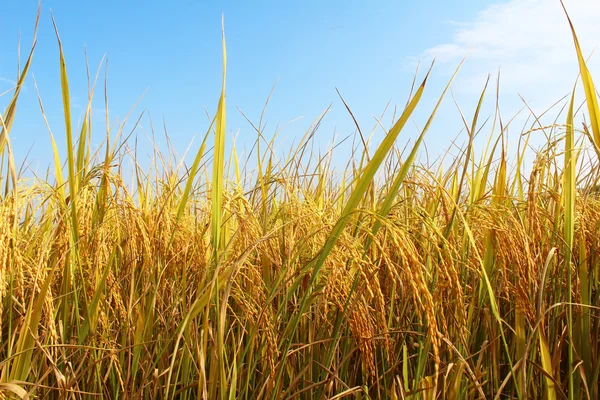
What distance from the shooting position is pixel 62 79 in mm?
1422

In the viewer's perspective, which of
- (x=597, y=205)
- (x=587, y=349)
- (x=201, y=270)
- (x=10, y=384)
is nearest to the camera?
(x=10, y=384)

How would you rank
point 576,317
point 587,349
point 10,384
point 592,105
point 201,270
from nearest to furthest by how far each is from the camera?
point 10,384 → point 592,105 → point 587,349 → point 576,317 → point 201,270

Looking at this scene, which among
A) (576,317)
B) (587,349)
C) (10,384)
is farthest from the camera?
(576,317)

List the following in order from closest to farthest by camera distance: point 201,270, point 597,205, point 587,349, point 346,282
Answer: point 346,282 → point 587,349 → point 201,270 → point 597,205

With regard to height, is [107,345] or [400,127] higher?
[400,127]

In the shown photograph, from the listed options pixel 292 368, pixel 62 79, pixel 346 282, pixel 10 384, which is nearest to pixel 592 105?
pixel 346 282

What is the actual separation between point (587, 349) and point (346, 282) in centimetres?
78

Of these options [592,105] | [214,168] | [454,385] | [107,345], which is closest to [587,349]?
[454,385]

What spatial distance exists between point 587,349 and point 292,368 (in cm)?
85

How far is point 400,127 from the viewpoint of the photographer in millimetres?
1082

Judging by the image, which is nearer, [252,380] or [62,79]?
[62,79]

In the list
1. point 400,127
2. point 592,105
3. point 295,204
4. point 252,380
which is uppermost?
point 592,105

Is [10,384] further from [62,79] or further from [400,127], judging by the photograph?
[400,127]

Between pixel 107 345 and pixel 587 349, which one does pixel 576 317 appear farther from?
pixel 107 345
